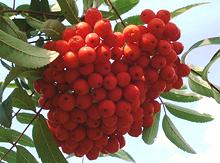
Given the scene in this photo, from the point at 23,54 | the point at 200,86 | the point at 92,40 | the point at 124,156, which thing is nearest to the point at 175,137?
the point at 200,86

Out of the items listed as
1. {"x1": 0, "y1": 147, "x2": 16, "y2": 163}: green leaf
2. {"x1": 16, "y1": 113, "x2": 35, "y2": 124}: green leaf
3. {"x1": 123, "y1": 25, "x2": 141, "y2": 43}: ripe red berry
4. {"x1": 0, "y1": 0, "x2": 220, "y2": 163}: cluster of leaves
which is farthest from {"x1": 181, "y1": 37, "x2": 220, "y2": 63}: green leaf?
{"x1": 0, "y1": 147, "x2": 16, "y2": 163}: green leaf

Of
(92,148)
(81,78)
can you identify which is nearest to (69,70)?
(81,78)

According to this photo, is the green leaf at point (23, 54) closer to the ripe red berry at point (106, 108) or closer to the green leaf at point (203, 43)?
the ripe red berry at point (106, 108)

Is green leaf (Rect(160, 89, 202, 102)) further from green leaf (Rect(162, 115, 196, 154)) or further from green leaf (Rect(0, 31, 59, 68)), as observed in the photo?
green leaf (Rect(0, 31, 59, 68))

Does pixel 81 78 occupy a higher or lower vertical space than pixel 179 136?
higher

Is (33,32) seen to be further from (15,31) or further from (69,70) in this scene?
(69,70)

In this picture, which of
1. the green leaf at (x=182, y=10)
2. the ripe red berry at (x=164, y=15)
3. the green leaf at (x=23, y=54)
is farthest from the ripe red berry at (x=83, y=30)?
the green leaf at (x=182, y=10)
